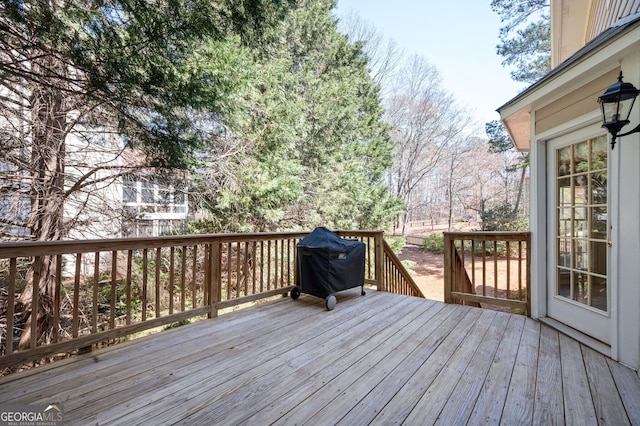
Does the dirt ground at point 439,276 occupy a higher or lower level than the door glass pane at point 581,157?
lower

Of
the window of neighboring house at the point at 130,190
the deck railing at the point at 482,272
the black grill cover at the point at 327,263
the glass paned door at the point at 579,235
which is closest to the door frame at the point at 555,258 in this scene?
the glass paned door at the point at 579,235

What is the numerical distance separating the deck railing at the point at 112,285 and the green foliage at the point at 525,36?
9.04 m

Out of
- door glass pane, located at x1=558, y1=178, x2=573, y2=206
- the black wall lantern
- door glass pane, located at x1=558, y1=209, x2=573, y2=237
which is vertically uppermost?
the black wall lantern

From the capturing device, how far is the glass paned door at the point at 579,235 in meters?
2.47

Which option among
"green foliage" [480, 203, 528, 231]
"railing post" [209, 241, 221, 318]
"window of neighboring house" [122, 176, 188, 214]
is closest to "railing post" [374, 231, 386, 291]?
"railing post" [209, 241, 221, 318]

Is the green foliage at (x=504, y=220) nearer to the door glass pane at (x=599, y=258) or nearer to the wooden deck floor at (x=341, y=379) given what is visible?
the door glass pane at (x=599, y=258)

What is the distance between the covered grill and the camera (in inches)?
136

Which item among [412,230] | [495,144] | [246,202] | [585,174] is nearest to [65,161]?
[246,202]

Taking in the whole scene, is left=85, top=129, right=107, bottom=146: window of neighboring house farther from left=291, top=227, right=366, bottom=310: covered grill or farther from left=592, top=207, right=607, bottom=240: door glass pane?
left=592, top=207, right=607, bottom=240: door glass pane

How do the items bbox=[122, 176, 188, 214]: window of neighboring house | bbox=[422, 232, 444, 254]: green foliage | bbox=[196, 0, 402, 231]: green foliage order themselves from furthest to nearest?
bbox=[422, 232, 444, 254]: green foliage
bbox=[196, 0, 402, 231]: green foliage
bbox=[122, 176, 188, 214]: window of neighboring house

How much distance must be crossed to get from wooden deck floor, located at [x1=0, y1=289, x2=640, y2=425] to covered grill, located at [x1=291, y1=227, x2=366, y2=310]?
0.64 meters

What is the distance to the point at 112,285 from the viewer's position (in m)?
2.34

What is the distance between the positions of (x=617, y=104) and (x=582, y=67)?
0.53 meters

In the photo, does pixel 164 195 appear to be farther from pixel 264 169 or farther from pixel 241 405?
pixel 241 405
